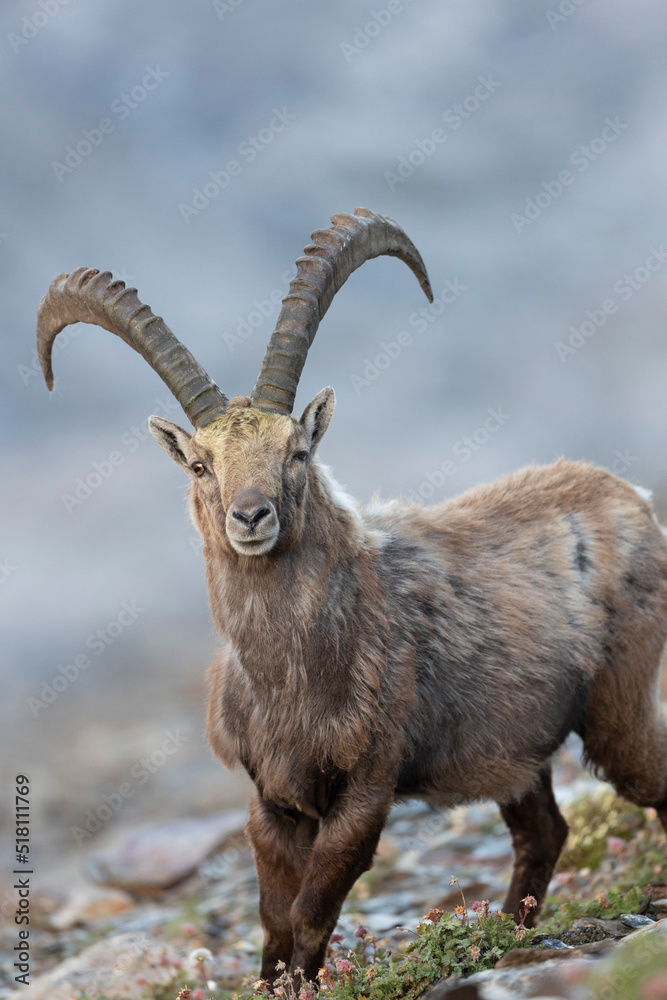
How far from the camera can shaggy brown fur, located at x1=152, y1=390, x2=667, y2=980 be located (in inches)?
208

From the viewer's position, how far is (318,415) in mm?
5699

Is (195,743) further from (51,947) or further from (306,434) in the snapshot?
Answer: (306,434)

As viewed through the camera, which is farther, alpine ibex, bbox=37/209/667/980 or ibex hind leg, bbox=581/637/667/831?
ibex hind leg, bbox=581/637/667/831

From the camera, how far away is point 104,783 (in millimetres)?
14484

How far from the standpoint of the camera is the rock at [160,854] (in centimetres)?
998

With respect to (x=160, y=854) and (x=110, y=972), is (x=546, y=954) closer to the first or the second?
(x=110, y=972)

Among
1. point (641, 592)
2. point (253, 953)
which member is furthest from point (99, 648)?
point (641, 592)

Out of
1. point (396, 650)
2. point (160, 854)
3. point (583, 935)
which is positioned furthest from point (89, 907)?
point (583, 935)

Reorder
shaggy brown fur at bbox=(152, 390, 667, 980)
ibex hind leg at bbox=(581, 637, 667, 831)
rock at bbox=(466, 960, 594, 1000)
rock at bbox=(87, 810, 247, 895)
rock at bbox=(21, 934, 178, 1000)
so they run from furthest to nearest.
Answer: rock at bbox=(87, 810, 247, 895)
rock at bbox=(21, 934, 178, 1000)
ibex hind leg at bbox=(581, 637, 667, 831)
shaggy brown fur at bbox=(152, 390, 667, 980)
rock at bbox=(466, 960, 594, 1000)

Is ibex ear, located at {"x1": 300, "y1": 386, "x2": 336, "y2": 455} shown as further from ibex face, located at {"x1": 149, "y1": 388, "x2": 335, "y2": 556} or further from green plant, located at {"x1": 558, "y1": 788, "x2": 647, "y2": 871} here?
green plant, located at {"x1": 558, "y1": 788, "x2": 647, "y2": 871}

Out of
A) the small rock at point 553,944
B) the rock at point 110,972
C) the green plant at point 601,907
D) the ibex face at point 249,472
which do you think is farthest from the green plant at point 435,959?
the rock at point 110,972

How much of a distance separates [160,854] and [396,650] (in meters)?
6.02

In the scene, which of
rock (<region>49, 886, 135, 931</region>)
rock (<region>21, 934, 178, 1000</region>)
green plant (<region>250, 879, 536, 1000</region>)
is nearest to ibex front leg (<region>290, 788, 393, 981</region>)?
green plant (<region>250, 879, 536, 1000</region>)

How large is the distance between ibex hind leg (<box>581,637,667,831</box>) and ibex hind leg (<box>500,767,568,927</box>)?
1.76 feet
